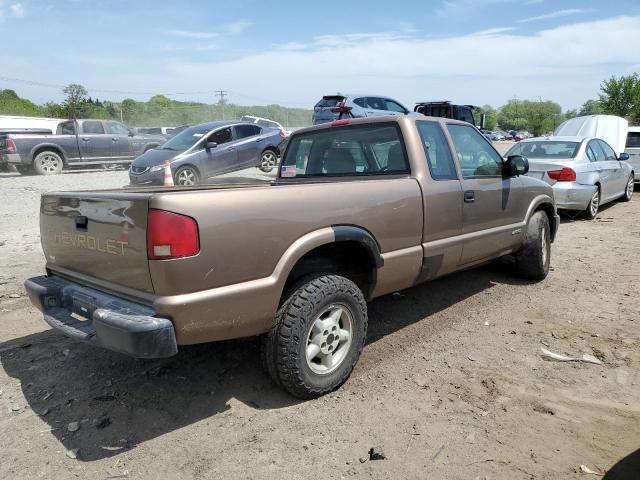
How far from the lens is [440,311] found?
464cm

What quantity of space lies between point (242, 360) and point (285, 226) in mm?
1367

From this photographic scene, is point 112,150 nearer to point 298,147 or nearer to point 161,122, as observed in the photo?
point 298,147

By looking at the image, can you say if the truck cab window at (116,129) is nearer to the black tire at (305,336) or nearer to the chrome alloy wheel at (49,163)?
the chrome alloy wheel at (49,163)

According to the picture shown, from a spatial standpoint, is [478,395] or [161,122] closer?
[478,395]

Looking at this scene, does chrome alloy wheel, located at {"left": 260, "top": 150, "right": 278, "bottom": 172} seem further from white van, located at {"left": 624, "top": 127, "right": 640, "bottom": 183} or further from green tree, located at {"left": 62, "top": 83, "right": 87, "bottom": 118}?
green tree, located at {"left": 62, "top": 83, "right": 87, "bottom": 118}

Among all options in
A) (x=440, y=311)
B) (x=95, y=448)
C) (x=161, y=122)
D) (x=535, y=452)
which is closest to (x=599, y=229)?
(x=440, y=311)

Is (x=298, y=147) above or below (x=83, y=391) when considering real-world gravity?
above

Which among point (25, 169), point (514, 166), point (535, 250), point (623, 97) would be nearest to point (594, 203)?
point (535, 250)

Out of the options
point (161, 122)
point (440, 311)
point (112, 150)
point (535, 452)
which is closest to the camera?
point (535, 452)

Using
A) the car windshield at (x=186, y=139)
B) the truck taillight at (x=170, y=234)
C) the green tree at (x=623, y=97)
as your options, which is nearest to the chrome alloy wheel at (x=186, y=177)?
the car windshield at (x=186, y=139)

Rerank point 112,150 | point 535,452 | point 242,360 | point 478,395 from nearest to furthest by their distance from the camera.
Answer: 1. point 535,452
2. point 478,395
3. point 242,360
4. point 112,150

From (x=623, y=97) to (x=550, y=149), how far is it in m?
34.8

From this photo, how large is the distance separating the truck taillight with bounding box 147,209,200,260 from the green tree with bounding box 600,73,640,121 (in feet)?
140

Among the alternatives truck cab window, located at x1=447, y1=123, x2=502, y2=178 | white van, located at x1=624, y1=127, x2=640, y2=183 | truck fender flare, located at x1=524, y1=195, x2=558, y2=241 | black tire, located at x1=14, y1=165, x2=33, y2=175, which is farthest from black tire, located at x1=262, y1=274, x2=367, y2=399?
black tire, located at x1=14, y1=165, x2=33, y2=175
